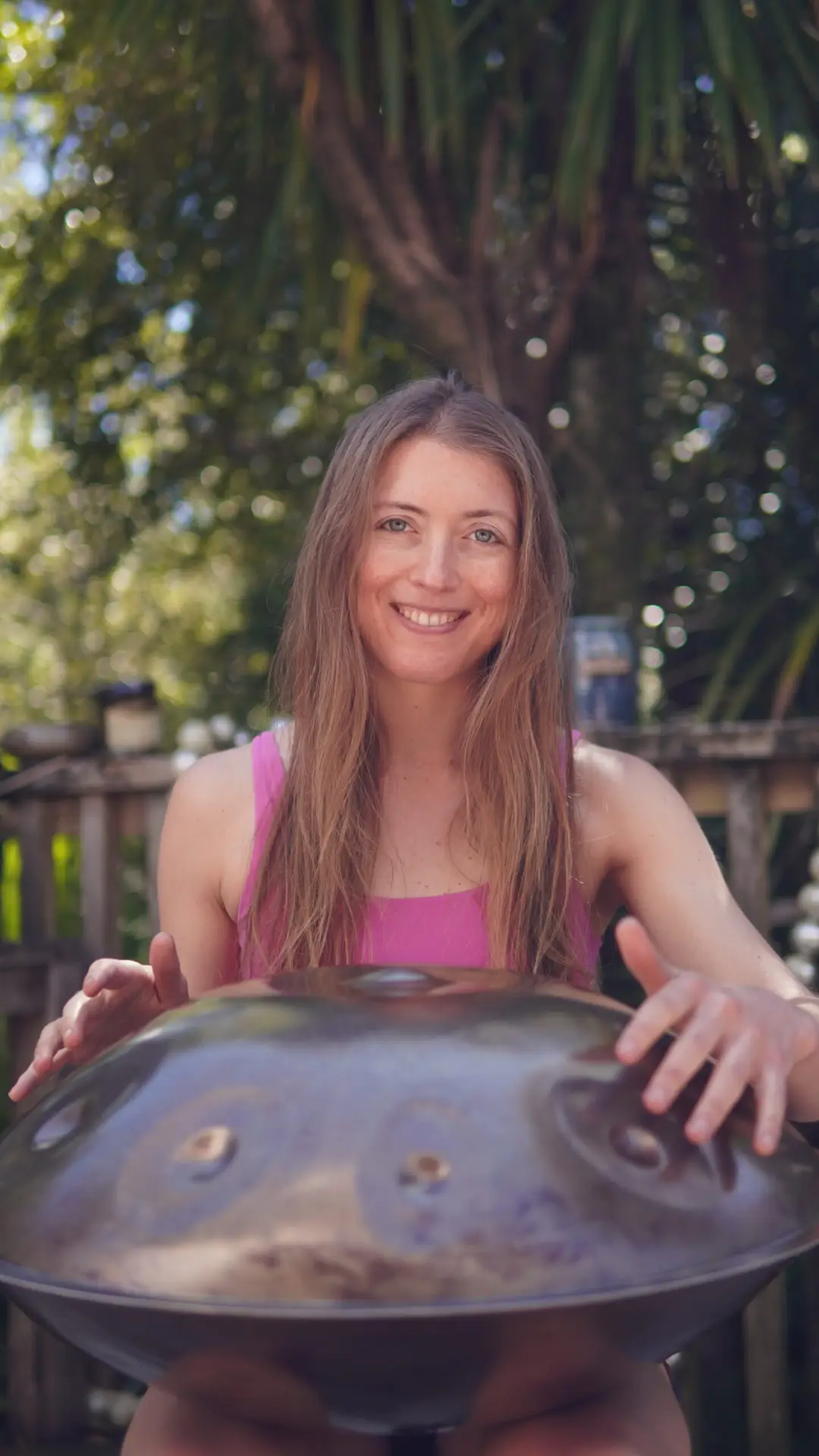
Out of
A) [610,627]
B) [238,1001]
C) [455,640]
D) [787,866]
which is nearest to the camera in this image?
[238,1001]

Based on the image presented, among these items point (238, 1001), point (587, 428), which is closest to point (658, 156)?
point (587, 428)

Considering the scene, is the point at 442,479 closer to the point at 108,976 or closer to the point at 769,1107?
the point at 108,976

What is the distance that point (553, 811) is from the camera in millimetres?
1338

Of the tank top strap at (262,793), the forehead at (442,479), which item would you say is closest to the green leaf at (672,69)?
the forehead at (442,479)

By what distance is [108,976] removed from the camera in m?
1.00

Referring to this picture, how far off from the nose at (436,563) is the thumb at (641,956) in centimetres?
44

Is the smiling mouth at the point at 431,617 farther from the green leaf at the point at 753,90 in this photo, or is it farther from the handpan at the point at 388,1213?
the green leaf at the point at 753,90

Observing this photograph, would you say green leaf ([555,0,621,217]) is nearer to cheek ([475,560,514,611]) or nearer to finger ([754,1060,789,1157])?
cheek ([475,560,514,611])

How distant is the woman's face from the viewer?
4.18 feet

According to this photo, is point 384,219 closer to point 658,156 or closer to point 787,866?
point 658,156

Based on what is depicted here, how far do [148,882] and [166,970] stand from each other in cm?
150

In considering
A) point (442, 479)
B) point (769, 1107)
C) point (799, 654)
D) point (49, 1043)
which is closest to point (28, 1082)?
point (49, 1043)

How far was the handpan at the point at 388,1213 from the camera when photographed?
0.68 meters

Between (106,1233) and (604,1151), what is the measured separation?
24 centimetres
